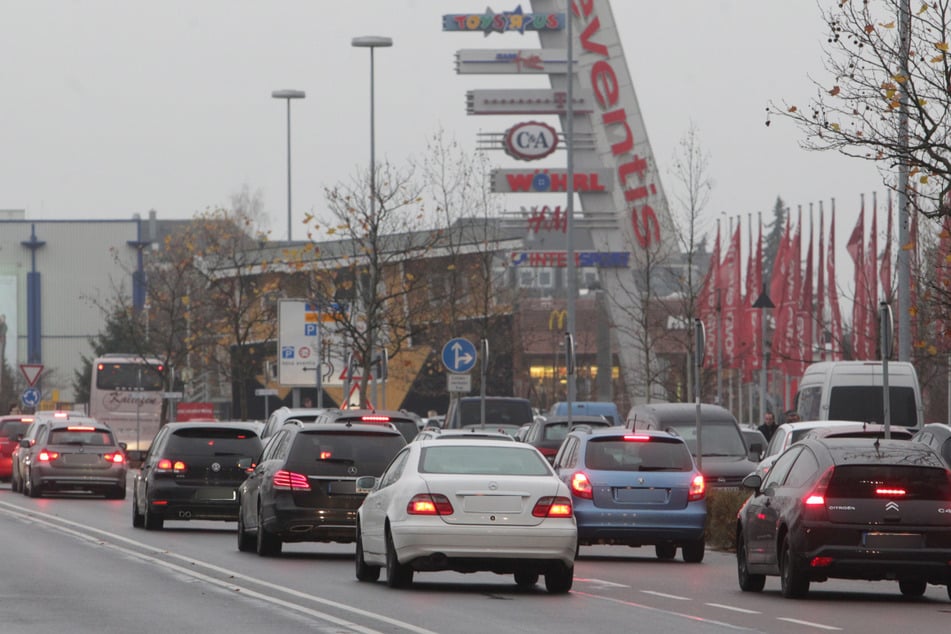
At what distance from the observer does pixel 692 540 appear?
2312cm

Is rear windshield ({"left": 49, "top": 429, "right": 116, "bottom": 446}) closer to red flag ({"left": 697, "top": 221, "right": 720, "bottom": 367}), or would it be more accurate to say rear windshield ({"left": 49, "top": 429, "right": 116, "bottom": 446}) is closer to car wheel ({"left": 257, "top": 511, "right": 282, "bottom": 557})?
car wheel ({"left": 257, "top": 511, "right": 282, "bottom": 557})

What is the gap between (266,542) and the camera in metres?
22.6

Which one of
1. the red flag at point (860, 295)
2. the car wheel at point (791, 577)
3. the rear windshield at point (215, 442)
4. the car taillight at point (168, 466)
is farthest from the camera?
the red flag at point (860, 295)

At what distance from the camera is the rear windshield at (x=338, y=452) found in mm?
22203

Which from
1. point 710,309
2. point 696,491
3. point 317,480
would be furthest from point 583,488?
point 710,309

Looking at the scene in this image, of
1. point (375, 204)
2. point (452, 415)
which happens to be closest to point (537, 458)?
point (452, 415)

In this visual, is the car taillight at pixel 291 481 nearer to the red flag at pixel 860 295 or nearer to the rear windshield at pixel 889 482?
the rear windshield at pixel 889 482

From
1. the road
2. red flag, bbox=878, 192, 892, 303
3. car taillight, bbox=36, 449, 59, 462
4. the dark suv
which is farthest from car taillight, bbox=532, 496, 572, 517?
red flag, bbox=878, 192, 892, 303

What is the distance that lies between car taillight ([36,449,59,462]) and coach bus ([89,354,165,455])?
2959 centimetres

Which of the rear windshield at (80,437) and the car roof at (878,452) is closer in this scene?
the car roof at (878,452)

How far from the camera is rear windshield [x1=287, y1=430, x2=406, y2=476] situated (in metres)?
22.2

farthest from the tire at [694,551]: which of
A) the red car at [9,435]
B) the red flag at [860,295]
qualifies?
the red flag at [860,295]

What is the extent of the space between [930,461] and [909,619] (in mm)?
2028

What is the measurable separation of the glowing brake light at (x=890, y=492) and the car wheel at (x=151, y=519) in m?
13.8
